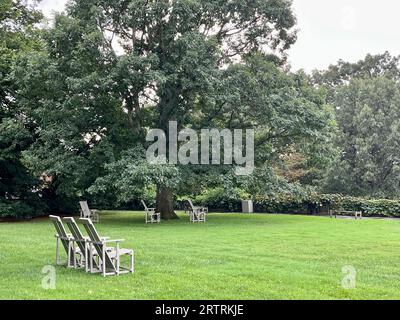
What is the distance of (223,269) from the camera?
8.41 m

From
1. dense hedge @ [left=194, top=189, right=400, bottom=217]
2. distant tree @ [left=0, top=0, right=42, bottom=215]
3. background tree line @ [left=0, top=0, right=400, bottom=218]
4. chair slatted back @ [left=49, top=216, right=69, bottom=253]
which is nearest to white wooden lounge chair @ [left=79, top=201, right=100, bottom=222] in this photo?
background tree line @ [left=0, top=0, right=400, bottom=218]

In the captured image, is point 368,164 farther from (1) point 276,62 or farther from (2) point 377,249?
(2) point 377,249

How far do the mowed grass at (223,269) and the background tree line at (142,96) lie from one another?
20.9ft

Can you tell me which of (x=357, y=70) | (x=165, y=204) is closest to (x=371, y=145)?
(x=357, y=70)

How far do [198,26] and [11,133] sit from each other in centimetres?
1011

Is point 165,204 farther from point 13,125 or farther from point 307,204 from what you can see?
point 307,204

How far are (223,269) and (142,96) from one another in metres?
15.2

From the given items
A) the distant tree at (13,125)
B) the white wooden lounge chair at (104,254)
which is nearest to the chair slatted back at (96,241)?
the white wooden lounge chair at (104,254)

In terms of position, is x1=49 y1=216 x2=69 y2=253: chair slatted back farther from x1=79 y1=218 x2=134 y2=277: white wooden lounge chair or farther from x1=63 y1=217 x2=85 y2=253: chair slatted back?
x1=79 y1=218 x2=134 y2=277: white wooden lounge chair

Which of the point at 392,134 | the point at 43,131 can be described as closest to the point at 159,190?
the point at 43,131

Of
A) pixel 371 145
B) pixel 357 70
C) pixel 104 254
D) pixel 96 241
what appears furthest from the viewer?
pixel 357 70

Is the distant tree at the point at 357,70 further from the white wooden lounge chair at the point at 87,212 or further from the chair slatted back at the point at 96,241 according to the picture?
the chair slatted back at the point at 96,241

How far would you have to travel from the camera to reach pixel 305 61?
49.7 metres

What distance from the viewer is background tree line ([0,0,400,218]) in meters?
19.5
